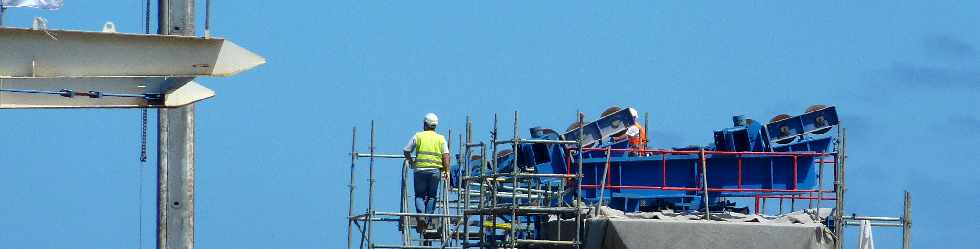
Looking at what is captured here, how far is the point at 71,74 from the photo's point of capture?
68.3 ft

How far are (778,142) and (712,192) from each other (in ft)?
9.61

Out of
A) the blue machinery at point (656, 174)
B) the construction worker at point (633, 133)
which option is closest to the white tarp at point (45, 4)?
the blue machinery at point (656, 174)

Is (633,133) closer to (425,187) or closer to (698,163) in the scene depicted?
(698,163)

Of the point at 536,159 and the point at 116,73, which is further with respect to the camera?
the point at 536,159

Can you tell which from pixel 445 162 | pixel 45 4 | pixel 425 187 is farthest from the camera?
pixel 425 187

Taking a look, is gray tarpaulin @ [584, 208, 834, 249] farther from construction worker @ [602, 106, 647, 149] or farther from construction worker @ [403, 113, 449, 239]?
construction worker @ [602, 106, 647, 149]

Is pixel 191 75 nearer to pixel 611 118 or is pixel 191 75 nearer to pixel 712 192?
pixel 712 192

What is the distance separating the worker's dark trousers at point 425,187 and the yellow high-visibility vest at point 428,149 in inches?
4.6

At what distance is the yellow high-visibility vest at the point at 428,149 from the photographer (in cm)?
2623

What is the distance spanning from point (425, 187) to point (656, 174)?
519cm

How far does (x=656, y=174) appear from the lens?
30.4 m

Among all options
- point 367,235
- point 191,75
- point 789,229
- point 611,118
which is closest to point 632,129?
point 611,118

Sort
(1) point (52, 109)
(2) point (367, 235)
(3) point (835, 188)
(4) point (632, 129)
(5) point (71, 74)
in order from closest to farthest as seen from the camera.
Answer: (5) point (71, 74) < (1) point (52, 109) < (3) point (835, 188) < (2) point (367, 235) < (4) point (632, 129)

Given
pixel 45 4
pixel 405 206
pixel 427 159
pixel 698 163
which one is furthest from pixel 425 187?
pixel 45 4
